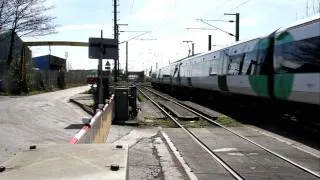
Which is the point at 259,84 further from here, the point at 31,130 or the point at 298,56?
the point at 31,130

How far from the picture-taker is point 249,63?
22.5 metres

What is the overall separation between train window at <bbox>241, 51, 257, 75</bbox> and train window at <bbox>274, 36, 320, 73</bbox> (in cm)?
299

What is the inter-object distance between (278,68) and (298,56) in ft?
7.08

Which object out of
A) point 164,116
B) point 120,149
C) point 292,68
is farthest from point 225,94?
point 120,149

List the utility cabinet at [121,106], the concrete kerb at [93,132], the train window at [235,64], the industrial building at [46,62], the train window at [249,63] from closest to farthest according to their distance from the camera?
the concrete kerb at [93,132], the train window at [249,63], the utility cabinet at [121,106], the train window at [235,64], the industrial building at [46,62]

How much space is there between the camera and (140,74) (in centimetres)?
16625

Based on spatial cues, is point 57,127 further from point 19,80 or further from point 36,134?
point 19,80

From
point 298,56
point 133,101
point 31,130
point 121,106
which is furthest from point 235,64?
point 31,130

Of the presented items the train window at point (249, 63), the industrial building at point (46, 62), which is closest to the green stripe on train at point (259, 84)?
the train window at point (249, 63)

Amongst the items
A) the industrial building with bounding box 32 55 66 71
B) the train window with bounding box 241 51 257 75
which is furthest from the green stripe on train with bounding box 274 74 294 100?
the industrial building with bounding box 32 55 66 71

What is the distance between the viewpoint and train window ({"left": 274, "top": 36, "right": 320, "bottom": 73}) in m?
15.0

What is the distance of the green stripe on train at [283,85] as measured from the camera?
56.1 ft

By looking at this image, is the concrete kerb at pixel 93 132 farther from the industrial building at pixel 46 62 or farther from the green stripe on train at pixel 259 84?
the industrial building at pixel 46 62

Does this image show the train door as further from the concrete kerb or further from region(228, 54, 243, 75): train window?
the concrete kerb
